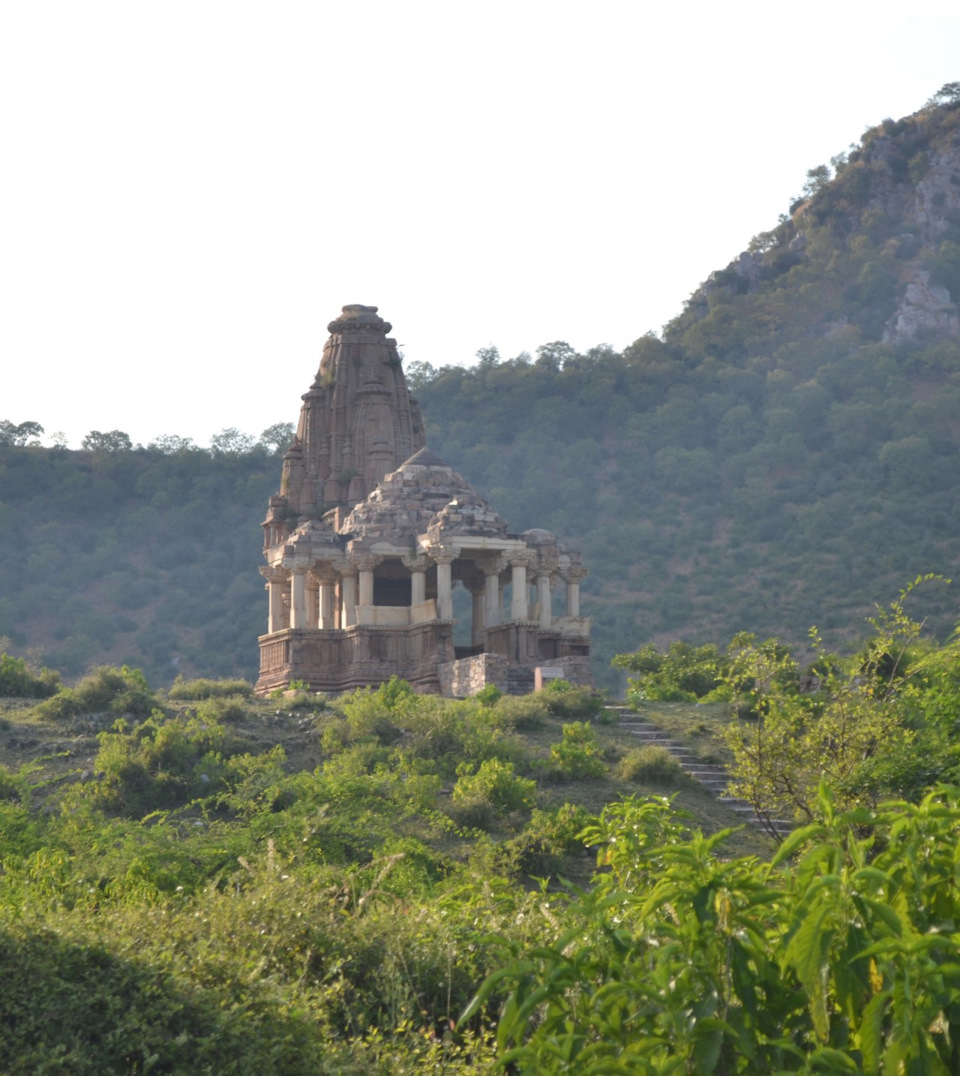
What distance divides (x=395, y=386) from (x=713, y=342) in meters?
48.2

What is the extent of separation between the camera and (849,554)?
6744 cm

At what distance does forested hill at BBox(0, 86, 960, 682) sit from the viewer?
68.6 m

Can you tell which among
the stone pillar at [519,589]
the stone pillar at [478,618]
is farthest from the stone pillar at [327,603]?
the stone pillar at [519,589]

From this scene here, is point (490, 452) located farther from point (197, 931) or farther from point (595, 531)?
point (197, 931)

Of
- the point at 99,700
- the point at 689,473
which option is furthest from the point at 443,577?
the point at 689,473

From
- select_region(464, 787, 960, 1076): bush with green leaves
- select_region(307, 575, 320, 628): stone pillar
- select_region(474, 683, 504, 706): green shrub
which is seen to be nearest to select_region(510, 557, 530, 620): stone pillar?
select_region(474, 683, 504, 706): green shrub

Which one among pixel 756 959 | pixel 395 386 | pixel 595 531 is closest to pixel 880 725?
pixel 756 959

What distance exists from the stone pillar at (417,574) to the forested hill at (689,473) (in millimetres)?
29290

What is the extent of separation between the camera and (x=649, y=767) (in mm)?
21250

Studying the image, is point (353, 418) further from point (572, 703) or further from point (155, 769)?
point (155, 769)

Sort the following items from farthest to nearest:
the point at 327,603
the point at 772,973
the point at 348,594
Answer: the point at 327,603
the point at 348,594
the point at 772,973

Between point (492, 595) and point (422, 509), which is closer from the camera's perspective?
point (492, 595)

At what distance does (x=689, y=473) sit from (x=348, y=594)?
4456cm

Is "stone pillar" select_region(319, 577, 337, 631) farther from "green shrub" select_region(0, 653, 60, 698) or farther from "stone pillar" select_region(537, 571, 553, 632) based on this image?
"green shrub" select_region(0, 653, 60, 698)
